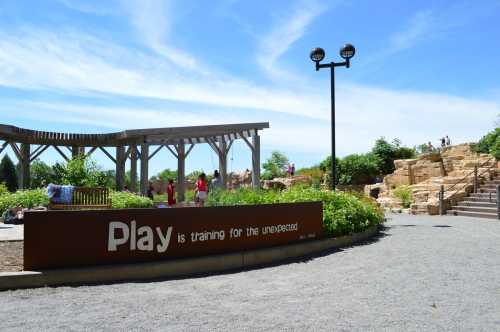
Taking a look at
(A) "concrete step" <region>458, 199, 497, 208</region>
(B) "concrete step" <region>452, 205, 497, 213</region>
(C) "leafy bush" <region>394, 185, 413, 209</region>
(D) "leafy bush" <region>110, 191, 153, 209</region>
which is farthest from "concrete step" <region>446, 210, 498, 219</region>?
(D) "leafy bush" <region>110, 191, 153, 209</region>

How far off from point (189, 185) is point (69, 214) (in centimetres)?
4160

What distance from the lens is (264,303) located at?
4961mm

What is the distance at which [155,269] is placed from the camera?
6219 mm

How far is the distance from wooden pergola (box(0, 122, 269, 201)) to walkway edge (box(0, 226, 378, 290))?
27.7 ft

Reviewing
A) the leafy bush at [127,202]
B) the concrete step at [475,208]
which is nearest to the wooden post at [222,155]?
the leafy bush at [127,202]

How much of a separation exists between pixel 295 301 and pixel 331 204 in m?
5.82

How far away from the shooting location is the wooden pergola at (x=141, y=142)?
55.0 ft

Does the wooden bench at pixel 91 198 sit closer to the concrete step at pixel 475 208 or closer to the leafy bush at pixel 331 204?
the leafy bush at pixel 331 204

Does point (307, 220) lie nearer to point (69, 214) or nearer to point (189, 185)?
point (69, 214)

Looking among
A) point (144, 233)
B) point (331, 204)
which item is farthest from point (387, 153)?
point (144, 233)

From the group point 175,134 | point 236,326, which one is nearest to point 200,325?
point 236,326

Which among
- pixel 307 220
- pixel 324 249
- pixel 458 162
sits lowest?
pixel 324 249

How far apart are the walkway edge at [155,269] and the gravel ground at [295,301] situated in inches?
8.4

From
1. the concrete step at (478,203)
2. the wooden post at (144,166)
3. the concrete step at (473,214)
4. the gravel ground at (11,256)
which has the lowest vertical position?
the concrete step at (473,214)
